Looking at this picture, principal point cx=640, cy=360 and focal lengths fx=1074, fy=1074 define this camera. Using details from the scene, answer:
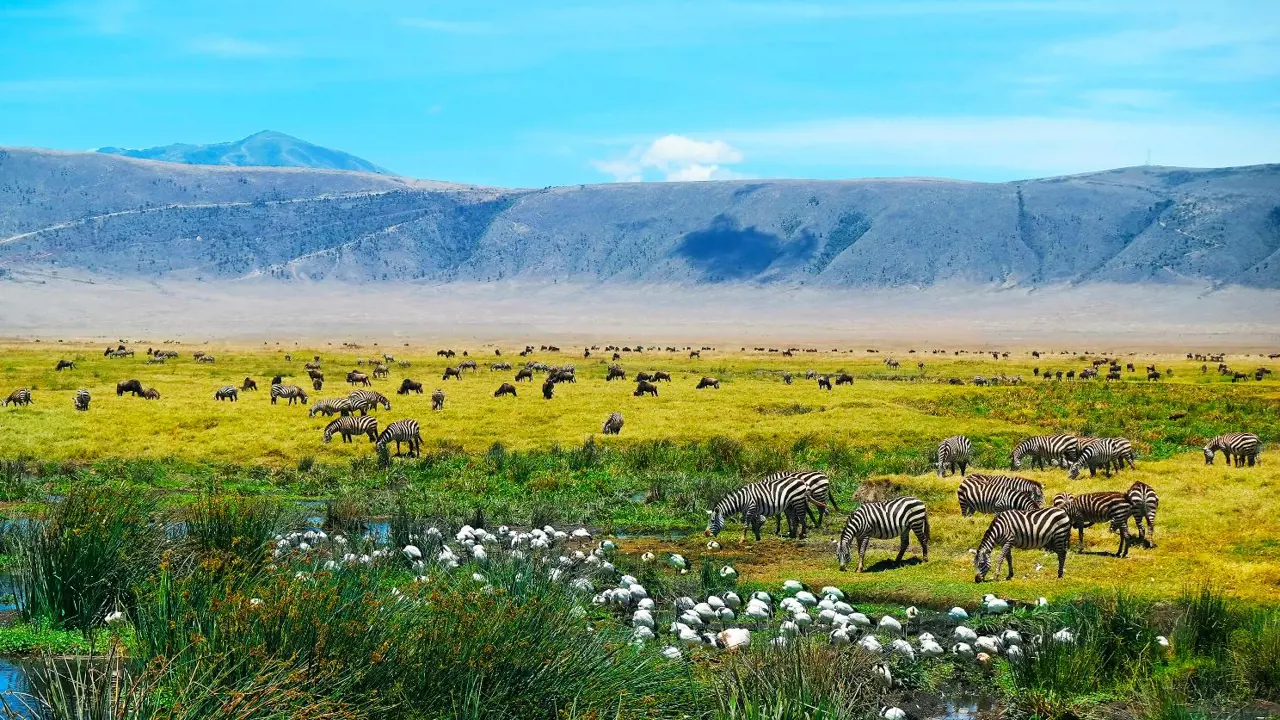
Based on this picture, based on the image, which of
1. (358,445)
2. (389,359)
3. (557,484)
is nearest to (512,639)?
(557,484)

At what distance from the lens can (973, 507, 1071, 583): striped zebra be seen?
17.2m

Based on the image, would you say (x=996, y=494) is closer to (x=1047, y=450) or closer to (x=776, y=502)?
(x=776, y=502)

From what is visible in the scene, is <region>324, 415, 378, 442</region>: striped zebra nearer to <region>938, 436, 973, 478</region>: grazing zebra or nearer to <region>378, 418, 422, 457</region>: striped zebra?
<region>378, 418, 422, 457</region>: striped zebra

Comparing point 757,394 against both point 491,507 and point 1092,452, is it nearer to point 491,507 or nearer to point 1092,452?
point 1092,452

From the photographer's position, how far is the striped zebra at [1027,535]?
1719 centimetres

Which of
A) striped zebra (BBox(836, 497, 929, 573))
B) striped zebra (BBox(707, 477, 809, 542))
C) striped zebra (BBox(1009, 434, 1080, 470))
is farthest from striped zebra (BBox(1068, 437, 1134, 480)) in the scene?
striped zebra (BBox(836, 497, 929, 573))

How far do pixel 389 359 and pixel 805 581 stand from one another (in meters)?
65.7

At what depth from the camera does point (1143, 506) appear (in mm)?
19344

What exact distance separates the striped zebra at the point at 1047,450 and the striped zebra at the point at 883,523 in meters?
10.5

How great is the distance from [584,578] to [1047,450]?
17620mm

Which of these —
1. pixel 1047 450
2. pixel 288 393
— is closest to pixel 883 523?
pixel 1047 450

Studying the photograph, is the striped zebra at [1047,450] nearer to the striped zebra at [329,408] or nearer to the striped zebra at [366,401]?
the striped zebra at [366,401]

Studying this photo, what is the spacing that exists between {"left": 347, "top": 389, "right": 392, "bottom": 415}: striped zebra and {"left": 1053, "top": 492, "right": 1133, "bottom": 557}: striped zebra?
2463cm

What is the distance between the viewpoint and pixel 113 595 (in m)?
12.7
